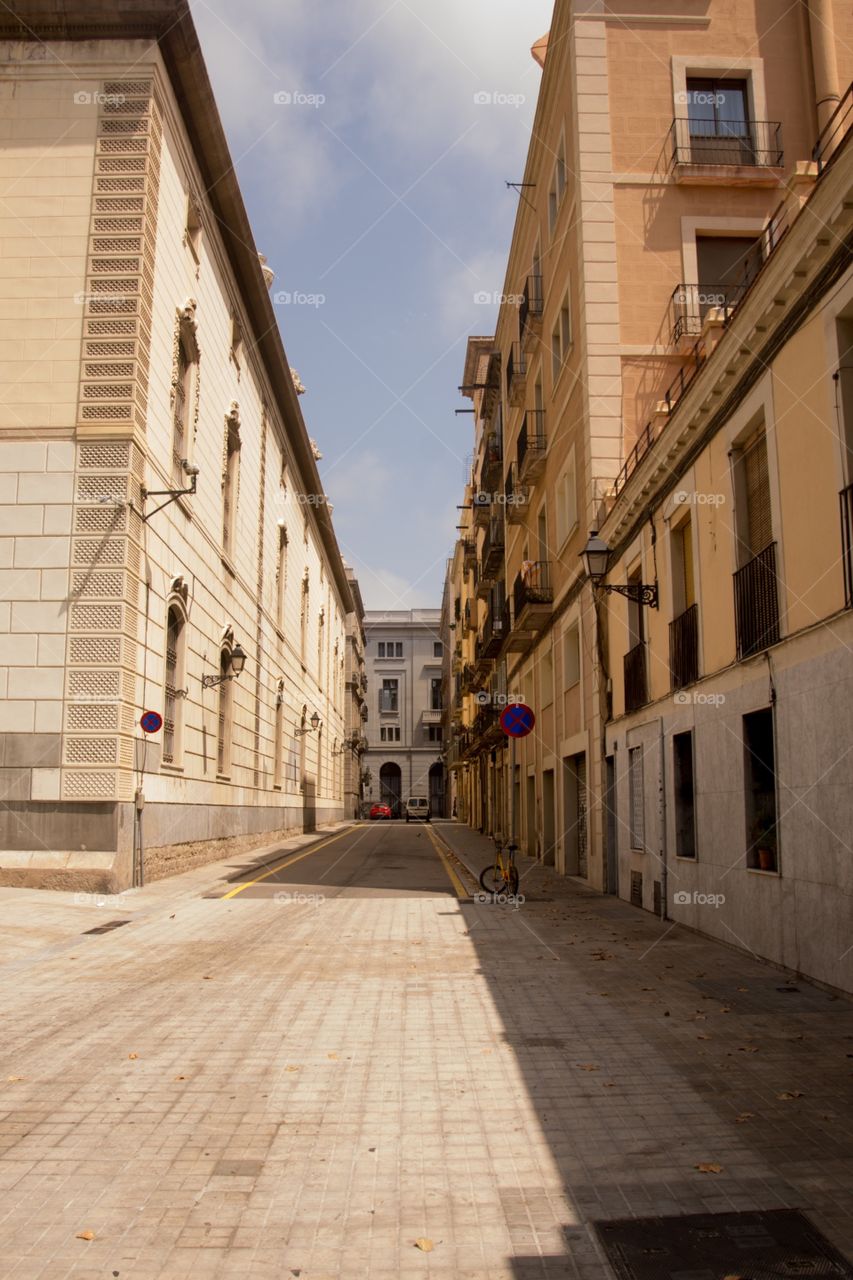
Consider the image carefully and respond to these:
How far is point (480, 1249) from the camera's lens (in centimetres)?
381

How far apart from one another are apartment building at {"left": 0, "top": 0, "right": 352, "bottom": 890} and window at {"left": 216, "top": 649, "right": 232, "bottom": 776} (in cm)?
199

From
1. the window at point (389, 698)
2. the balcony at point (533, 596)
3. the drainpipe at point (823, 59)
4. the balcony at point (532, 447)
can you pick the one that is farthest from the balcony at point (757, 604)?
the window at point (389, 698)

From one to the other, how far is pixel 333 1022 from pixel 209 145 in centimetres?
1902

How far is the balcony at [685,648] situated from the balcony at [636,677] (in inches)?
62.0

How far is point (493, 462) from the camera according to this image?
34.8m

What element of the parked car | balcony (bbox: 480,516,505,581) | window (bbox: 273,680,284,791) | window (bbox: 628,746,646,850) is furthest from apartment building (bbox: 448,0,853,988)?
the parked car

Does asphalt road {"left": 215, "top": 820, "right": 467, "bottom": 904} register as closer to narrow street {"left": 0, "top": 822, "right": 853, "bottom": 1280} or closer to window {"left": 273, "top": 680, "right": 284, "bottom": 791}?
window {"left": 273, "top": 680, "right": 284, "bottom": 791}

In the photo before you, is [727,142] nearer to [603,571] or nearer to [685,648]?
[603,571]

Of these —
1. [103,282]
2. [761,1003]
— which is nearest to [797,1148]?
[761,1003]

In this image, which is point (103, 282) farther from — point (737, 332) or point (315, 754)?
point (315, 754)

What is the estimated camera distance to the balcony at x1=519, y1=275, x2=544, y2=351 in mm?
24297

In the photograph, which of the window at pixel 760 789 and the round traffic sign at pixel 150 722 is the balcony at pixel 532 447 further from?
the window at pixel 760 789

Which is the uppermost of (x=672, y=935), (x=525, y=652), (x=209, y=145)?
(x=209, y=145)

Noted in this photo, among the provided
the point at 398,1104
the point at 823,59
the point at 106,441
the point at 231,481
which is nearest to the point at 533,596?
the point at 231,481
